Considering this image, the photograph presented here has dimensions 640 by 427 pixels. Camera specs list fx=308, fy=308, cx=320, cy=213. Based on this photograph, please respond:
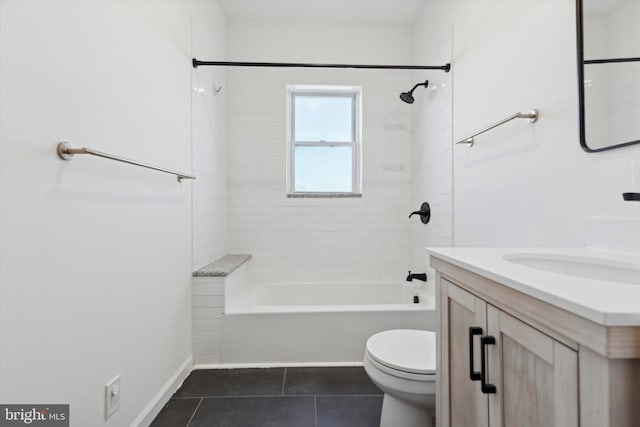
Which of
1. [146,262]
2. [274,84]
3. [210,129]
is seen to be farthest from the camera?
[274,84]

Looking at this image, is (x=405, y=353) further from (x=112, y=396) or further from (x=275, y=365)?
(x=112, y=396)

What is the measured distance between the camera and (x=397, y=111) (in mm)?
2918

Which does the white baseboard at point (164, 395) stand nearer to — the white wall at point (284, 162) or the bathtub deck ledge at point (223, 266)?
the bathtub deck ledge at point (223, 266)

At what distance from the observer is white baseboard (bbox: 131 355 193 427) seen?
1.40 m

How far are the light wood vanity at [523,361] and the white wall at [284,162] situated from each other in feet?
6.10

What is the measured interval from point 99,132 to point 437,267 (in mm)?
1290

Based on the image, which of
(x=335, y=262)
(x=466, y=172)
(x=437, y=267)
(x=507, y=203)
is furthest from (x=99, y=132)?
(x=335, y=262)

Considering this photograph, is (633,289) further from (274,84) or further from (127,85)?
(274,84)

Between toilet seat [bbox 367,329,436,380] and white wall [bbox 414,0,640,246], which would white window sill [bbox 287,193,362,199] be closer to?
white wall [bbox 414,0,640,246]

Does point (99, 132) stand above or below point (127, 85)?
A: below

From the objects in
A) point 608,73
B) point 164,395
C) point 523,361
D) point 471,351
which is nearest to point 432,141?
point 608,73

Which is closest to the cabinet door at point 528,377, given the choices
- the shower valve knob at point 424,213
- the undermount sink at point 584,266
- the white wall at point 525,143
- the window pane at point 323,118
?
the undermount sink at point 584,266

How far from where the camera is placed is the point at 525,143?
1330mm

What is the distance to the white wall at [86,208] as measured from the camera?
31.9 inches
